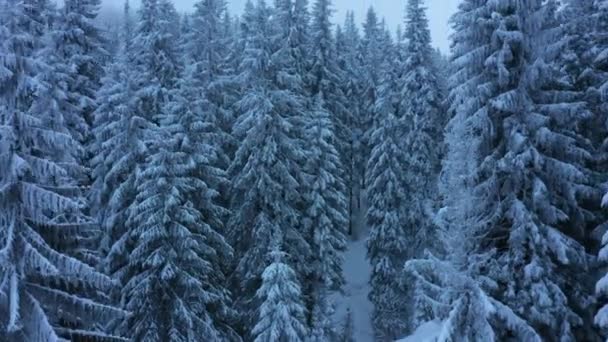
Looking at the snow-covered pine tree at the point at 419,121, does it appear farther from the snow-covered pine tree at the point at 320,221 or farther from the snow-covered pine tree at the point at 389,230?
the snow-covered pine tree at the point at 320,221

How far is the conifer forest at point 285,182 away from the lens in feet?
40.8

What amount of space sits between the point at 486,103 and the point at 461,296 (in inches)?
224

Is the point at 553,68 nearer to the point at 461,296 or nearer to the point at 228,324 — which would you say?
the point at 461,296

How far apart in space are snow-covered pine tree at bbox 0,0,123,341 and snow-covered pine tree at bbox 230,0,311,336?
12185 mm

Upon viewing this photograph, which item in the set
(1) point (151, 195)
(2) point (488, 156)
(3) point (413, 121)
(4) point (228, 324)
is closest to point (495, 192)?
(2) point (488, 156)

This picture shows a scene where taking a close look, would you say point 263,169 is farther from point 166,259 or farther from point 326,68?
point 326,68

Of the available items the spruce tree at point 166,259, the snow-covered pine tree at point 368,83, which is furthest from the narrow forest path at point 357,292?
the spruce tree at point 166,259

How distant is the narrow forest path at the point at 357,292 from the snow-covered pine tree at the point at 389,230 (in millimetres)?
2917

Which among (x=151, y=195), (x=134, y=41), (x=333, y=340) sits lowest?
(x=333, y=340)

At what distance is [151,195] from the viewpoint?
19906 mm

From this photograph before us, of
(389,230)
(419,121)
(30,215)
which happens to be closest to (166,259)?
(30,215)

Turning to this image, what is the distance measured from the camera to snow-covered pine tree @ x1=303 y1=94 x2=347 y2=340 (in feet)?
86.9

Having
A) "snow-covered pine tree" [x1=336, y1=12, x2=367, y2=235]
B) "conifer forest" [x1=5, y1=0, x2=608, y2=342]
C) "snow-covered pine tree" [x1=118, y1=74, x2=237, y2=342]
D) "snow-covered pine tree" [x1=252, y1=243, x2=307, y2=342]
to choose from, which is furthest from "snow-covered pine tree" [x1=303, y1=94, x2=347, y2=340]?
"snow-covered pine tree" [x1=336, y1=12, x2=367, y2=235]

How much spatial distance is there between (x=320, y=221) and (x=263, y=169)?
4303 mm
